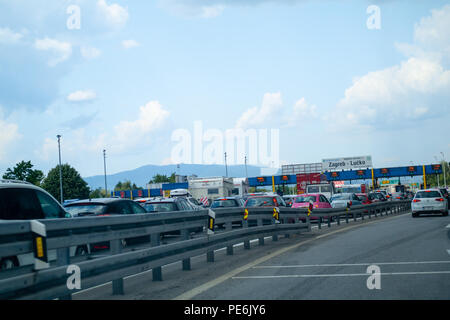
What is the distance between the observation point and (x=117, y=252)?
290 inches

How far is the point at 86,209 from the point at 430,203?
2248 cm

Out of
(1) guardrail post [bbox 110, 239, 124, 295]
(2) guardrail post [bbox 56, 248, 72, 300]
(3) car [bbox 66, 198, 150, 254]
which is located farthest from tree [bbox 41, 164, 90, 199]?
(2) guardrail post [bbox 56, 248, 72, 300]

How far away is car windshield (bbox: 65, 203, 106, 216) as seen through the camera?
1156 cm

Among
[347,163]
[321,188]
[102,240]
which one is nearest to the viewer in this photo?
[102,240]

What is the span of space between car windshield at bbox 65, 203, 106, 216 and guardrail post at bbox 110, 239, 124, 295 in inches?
169

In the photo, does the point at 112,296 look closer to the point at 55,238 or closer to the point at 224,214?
the point at 55,238

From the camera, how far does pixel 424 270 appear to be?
8836mm

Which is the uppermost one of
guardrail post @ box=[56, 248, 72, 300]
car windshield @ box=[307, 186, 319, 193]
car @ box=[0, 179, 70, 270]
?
car @ box=[0, 179, 70, 270]

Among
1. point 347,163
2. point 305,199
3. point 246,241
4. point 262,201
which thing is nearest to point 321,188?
point 305,199

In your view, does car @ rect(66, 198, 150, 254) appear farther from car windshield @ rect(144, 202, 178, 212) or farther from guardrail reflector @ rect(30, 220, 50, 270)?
guardrail reflector @ rect(30, 220, 50, 270)

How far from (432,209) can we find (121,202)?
855 inches

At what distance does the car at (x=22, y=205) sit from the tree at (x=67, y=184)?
279 ft

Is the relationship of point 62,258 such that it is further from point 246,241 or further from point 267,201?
point 267,201

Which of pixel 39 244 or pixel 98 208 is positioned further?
pixel 98 208
